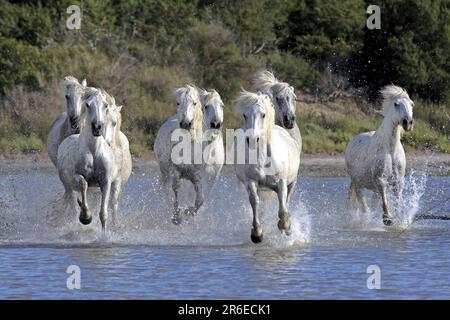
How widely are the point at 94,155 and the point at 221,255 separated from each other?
1824 millimetres

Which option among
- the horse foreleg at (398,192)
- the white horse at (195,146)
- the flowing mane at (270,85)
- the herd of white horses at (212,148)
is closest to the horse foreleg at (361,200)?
the herd of white horses at (212,148)

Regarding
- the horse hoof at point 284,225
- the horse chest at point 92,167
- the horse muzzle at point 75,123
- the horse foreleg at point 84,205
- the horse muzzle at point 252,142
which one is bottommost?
the horse hoof at point 284,225

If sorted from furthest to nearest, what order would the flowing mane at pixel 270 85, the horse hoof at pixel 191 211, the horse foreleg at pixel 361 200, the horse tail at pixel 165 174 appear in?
the horse foreleg at pixel 361 200
the horse tail at pixel 165 174
the flowing mane at pixel 270 85
the horse hoof at pixel 191 211

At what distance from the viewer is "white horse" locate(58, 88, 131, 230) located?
13602 millimetres

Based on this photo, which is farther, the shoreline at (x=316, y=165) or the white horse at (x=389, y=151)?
the shoreline at (x=316, y=165)

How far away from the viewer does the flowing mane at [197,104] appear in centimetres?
1470

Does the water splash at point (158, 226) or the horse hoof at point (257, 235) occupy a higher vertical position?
the horse hoof at point (257, 235)

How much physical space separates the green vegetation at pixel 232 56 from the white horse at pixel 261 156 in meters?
15.3

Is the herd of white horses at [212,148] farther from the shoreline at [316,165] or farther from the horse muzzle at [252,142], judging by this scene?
the shoreline at [316,165]

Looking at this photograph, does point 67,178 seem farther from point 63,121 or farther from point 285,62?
point 285,62

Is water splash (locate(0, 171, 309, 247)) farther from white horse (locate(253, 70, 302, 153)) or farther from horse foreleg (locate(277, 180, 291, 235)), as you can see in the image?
white horse (locate(253, 70, 302, 153))

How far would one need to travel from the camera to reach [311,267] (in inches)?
496
